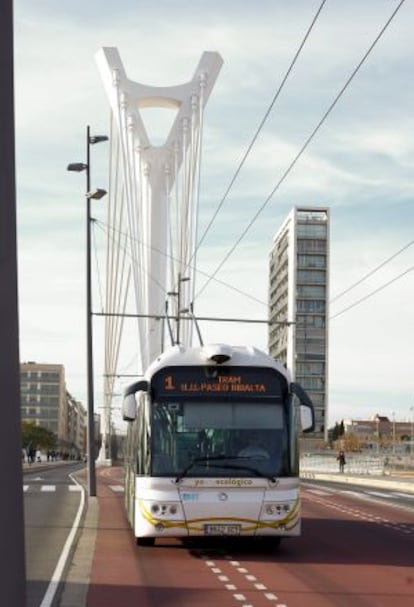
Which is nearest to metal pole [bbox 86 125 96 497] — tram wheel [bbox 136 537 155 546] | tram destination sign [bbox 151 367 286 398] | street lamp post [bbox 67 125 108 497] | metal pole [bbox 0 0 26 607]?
street lamp post [bbox 67 125 108 497]

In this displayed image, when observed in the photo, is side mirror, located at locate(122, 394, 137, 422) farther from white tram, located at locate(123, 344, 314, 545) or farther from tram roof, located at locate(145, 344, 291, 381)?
tram roof, located at locate(145, 344, 291, 381)

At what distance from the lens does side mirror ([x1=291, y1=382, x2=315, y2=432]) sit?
51.6 feet

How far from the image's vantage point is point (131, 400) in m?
16.2

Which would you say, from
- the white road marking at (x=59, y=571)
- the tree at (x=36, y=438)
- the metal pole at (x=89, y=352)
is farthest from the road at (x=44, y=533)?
the tree at (x=36, y=438)

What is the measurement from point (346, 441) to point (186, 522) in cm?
13132

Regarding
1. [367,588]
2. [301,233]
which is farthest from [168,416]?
[301,233]

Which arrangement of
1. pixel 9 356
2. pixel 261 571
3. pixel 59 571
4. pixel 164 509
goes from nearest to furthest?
1. pixel 9 356
2. pixel 59 571
3. pixel 261 571
4. pixel 164 509

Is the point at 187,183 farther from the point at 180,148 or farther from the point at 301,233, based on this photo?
the point at 301,233

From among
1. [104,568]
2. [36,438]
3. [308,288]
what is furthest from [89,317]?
[36,438]

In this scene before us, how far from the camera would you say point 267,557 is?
1555 cm

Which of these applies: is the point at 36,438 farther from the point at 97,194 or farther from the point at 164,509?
the point at 164,509

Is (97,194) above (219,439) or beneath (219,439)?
above

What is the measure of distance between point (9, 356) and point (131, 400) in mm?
12109

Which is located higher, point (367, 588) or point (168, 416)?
point (168, 416)
